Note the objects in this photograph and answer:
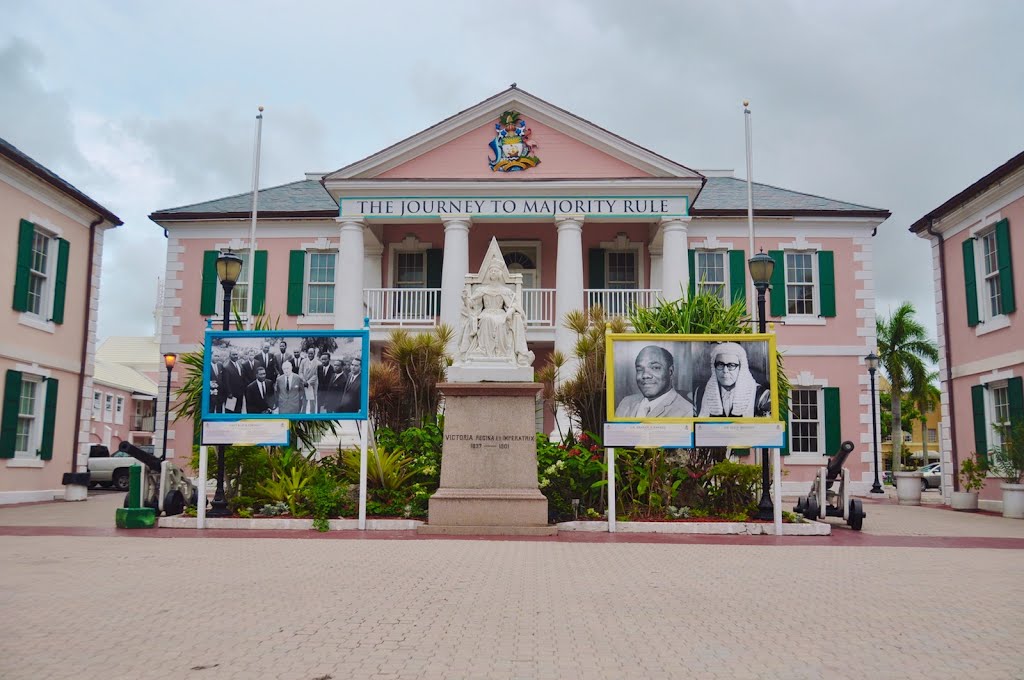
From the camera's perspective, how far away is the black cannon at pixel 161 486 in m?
13.4

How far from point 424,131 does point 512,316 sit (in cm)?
1111

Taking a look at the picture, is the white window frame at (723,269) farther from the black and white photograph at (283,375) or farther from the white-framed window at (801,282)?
the black and white photograph at (283,375)

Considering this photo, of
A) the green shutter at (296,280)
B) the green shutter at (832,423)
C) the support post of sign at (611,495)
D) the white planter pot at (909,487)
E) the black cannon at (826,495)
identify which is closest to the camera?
the support post of sign at (611,495)

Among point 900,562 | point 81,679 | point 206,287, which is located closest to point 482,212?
point 206,287

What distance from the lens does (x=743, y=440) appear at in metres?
12.7

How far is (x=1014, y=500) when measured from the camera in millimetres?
16641

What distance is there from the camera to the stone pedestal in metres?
12.2

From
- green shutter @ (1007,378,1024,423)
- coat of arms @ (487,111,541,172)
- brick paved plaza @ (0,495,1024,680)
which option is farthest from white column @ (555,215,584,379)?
brick paved plaza @ (0,495,1024,680)

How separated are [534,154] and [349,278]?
5.76 m

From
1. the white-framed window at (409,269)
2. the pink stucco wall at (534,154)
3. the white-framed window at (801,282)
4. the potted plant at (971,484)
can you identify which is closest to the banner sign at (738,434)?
the potted plant at (971,484)

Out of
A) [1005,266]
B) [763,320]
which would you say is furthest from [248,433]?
[1005,266]

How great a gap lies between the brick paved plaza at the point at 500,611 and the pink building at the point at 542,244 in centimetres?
1240

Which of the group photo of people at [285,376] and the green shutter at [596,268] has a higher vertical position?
the green shutter at [596,268]

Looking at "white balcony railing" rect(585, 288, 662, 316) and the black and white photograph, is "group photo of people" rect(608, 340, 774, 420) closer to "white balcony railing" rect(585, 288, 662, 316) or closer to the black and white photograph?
the black and white photograph
